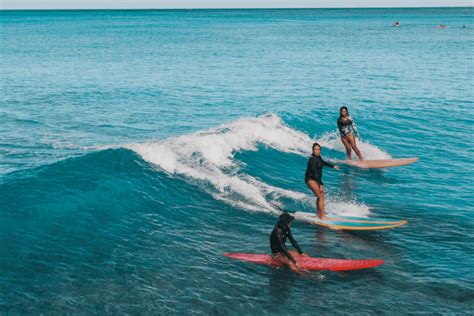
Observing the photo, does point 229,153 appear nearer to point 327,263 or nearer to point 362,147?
point 362,147

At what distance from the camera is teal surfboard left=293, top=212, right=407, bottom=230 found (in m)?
13.9

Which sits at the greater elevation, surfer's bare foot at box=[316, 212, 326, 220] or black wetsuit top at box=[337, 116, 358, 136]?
black wetsuit top at box=[337, 116, 358, 136]

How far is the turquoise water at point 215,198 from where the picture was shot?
36.2 feet

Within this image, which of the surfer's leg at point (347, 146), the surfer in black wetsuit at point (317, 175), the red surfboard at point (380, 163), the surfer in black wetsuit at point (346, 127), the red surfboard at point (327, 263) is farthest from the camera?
the surfer's leg at point (347, 146)

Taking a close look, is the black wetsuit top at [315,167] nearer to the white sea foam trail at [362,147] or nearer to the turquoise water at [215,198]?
the turquoise water at [215,198]

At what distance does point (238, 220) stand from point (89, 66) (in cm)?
4288

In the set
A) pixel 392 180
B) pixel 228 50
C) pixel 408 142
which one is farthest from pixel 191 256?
pixel 228 50

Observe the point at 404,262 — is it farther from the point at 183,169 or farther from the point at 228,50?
the point at 228,50

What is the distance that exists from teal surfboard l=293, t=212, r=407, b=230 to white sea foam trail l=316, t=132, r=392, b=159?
320 inches

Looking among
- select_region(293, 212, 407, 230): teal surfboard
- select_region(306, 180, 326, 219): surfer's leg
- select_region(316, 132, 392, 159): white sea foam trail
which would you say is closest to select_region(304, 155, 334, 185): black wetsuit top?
select_region(306, 180, 326, 219): surfer's leg

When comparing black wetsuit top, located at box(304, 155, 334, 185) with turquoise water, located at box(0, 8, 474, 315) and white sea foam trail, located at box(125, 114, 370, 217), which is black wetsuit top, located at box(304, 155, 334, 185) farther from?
white sea foam trail, located at box(125, 114, 370, 217)

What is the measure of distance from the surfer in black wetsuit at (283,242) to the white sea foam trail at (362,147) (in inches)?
452

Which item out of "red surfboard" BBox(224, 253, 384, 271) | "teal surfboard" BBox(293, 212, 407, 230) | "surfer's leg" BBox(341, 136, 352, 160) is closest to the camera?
"red surfboard" BBox(224, 253, 384, 271)

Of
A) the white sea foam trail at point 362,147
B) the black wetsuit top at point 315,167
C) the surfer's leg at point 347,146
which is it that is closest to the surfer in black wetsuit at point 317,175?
the black wetsuit top at point 315,167
